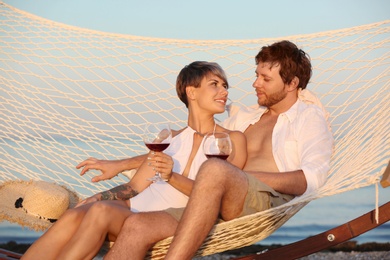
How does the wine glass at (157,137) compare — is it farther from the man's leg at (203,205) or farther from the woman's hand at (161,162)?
the man's leg at (203,205)

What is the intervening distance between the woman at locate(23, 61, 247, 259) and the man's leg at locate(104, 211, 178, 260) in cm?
7

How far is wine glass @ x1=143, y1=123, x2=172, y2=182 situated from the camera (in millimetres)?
2244

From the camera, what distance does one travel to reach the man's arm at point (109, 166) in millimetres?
2699

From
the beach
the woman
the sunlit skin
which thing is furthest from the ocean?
the woman

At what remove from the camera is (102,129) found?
11.3 ft

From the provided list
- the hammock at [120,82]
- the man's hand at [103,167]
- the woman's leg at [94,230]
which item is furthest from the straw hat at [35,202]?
the woman's leg at [94,230]

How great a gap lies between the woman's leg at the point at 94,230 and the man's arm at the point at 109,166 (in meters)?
0.43

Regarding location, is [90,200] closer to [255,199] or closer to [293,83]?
[255,199]

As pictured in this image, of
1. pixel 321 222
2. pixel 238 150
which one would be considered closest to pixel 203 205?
pixel 238 150

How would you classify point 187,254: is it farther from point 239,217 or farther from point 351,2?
point 351,2

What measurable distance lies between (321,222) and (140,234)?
691cm

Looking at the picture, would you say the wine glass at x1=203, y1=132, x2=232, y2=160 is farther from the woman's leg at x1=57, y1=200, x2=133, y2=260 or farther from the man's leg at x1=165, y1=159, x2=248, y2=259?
the woman's leg at x1=57, y1=200, x2=133, y2=260

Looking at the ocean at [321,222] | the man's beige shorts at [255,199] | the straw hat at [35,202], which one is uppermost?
the man's beige shorts at [255,199]

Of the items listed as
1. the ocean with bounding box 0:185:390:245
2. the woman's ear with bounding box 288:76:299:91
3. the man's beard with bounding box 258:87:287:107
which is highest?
the woman's ear with bounding box 288:76:299:91
